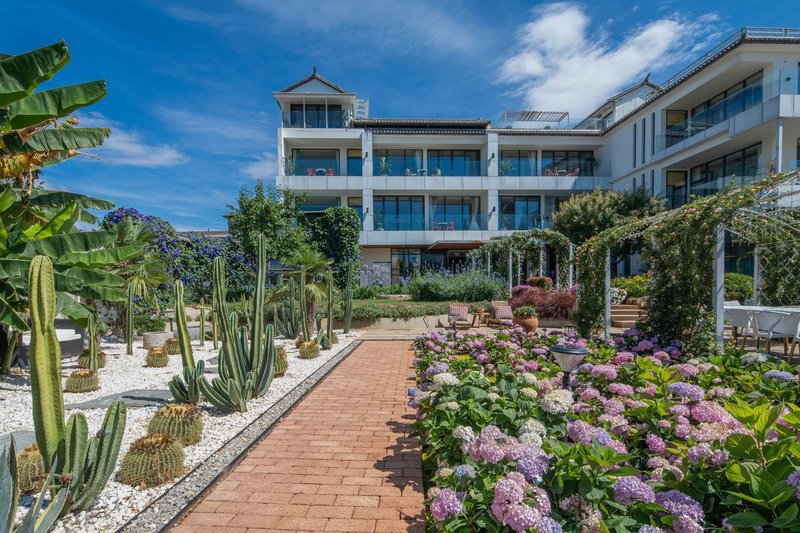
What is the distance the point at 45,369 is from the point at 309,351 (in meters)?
6.07

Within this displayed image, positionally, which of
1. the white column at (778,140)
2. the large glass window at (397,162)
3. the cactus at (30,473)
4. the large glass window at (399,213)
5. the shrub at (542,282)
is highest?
the large glass window at (397,162)

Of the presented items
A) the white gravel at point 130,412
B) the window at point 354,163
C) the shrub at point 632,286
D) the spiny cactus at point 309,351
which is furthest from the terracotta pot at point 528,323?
the window at point 354,163

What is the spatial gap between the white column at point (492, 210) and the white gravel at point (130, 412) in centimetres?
2031

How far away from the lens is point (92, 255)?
633cm

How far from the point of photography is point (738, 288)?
16.2 metres

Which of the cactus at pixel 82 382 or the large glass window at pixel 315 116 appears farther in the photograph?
the large glass window at pixel 315 116

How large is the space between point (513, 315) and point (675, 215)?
6833 mm

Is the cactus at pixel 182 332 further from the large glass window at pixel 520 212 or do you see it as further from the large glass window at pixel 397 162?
the large glass window at pixel 520 212

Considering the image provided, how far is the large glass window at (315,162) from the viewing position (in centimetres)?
2914

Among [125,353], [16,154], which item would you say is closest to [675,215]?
[16,154]

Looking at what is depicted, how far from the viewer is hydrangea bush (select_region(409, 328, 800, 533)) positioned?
166cm

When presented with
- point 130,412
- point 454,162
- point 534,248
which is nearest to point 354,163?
point 454,162

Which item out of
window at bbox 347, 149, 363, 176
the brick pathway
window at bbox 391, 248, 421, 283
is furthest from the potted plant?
window at bbox 347, 149, 363, 176

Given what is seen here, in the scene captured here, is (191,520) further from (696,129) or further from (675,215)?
(696,129)
